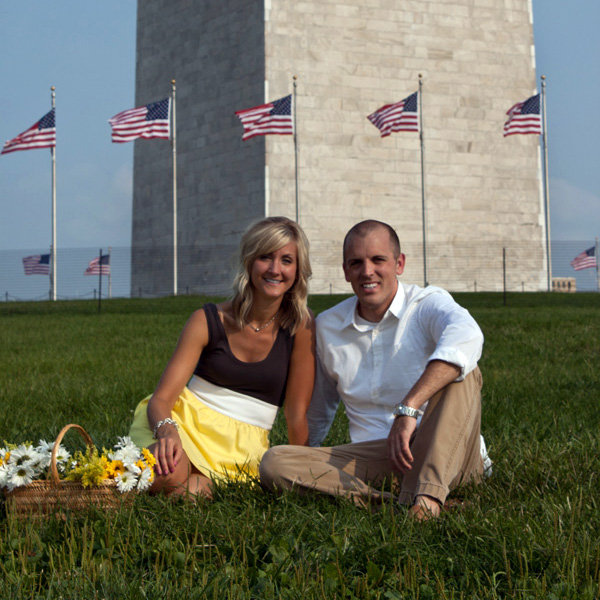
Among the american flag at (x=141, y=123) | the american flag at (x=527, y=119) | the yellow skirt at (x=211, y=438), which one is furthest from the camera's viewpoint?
the american flag at (x=527, y=119)

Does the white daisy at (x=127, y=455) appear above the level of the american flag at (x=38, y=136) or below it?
below

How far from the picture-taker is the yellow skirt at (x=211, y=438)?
165 inches

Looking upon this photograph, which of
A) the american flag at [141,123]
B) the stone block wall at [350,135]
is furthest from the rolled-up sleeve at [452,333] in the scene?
the stone block wall at [350,135]

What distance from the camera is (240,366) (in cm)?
439

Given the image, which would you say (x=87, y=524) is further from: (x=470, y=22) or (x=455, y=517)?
(x=470, y=22)

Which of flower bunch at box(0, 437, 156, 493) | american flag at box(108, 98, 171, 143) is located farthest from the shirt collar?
american flag at box(108, 98, 171, 143)

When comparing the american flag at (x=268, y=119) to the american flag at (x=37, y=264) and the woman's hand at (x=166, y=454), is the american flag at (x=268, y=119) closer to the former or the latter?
the american flag at (x=37, y=264)

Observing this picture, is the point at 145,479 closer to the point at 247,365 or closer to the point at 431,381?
the point at 247,365

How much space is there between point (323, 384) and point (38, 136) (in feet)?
69.3

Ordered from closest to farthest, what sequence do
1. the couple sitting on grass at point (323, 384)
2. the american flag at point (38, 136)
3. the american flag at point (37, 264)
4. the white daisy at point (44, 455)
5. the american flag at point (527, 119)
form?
the white daisy at point (44, 455)
the couple sitting on grass at point (323, 384)
the american flag at point (38, 136)
the american flag at point (527, 119)
the american flag at point (37, 264)

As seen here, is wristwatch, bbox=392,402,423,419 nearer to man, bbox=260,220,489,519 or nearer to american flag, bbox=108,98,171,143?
man, bbox=260,220,489,519

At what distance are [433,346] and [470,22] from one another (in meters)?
28.7

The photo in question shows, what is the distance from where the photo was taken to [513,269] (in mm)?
30547

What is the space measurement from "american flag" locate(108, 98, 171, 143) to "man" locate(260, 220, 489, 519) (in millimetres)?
19292
